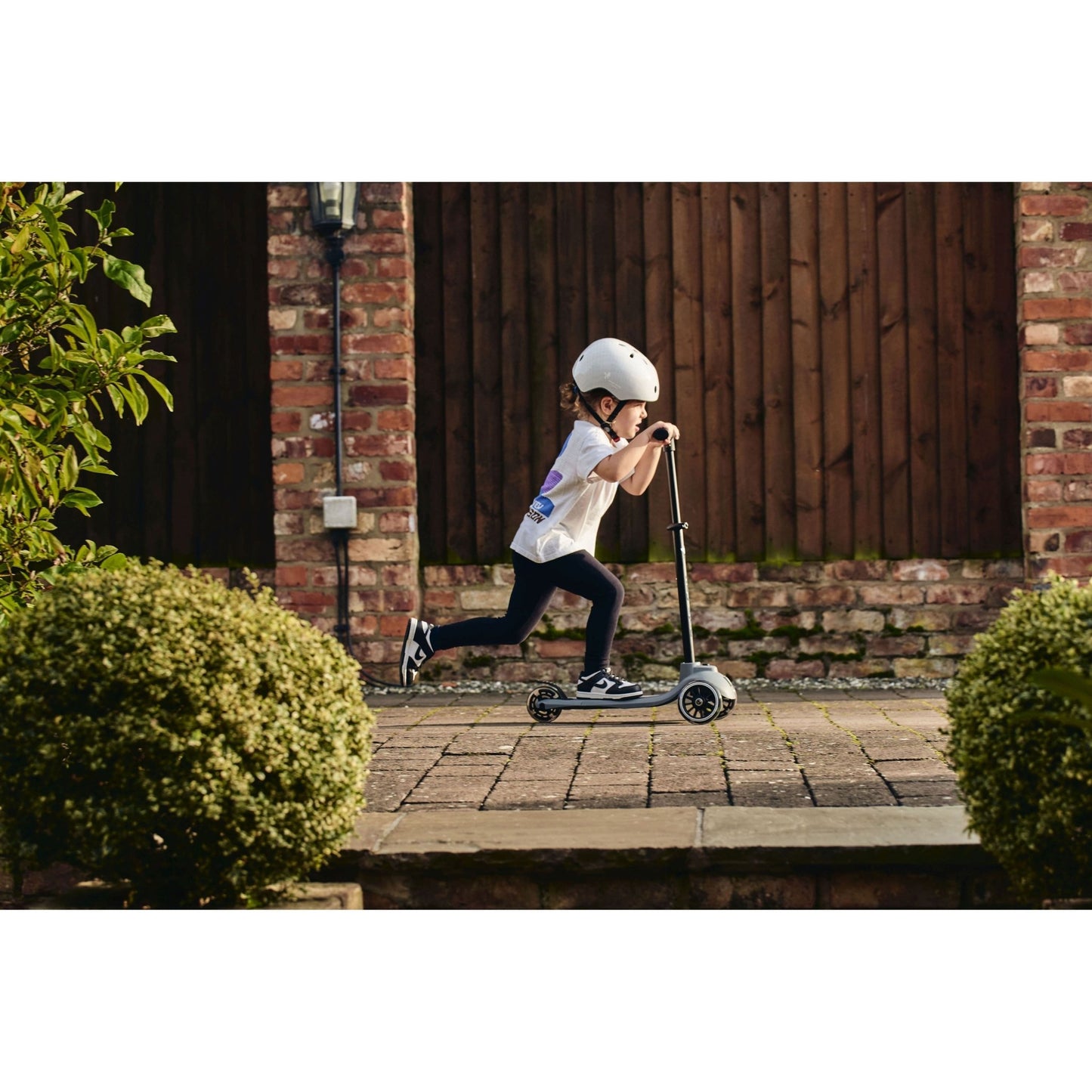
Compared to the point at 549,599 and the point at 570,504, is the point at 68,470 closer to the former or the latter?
the point at 570,504

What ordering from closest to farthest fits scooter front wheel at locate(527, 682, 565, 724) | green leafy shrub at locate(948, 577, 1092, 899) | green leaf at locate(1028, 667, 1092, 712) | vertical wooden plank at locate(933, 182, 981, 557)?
1. green leaf at locate(1028, 667, 1092, 712)
2. green leafy shrub at locate(948, 577, 1092, 899)
3. scooter front wheel at locate(527, 682, 565, 724)
4. vertical wooden plank at locate(933, 182, 981, 557)

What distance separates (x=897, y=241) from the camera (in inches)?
261

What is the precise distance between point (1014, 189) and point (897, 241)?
24.4 inches

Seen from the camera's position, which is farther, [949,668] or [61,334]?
[61,334]

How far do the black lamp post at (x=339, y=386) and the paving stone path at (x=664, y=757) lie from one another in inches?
36.2

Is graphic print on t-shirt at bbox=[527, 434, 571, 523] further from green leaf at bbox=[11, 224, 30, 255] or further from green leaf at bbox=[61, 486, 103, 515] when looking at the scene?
green leaf at bbox=[11, 224, 30, 255]

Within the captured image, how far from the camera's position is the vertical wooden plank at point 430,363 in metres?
6.73

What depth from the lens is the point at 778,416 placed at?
6629mm

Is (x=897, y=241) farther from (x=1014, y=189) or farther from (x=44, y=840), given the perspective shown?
(x=44, y=840)

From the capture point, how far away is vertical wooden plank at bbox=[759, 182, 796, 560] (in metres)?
6.63

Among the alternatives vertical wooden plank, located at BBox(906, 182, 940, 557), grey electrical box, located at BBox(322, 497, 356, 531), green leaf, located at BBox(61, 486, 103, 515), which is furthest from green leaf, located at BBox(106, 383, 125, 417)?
vertical wooden plank, located at BBox(906, 182, 940, 557)

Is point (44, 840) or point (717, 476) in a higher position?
point (717, 476)

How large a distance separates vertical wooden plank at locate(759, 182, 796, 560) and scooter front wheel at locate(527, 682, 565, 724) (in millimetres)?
1870

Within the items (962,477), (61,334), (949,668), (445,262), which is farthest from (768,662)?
(61,334)
